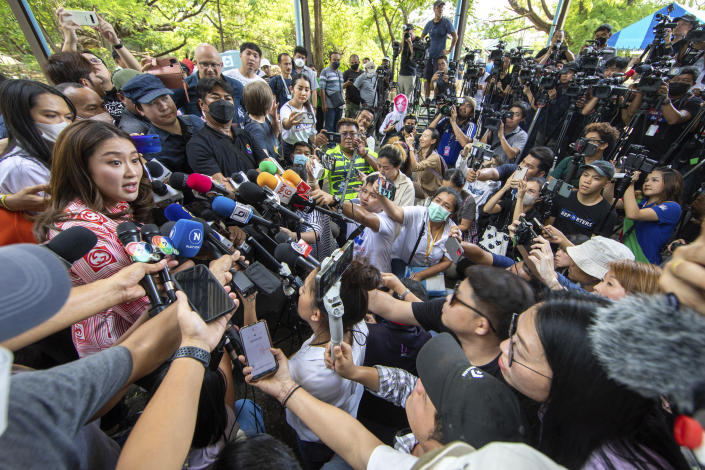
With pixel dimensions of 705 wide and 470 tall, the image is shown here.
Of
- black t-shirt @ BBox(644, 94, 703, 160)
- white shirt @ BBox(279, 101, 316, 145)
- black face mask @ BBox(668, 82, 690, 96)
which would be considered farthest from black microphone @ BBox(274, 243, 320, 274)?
black face mask @ BBox(668, 82, 690, 96)

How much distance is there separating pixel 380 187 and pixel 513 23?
2125cm

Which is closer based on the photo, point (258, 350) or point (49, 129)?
point (258, 350)

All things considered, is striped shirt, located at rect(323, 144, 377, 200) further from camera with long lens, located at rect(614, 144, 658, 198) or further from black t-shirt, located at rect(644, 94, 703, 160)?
black t-shirt, located at rect(644, 94, 703, 160)

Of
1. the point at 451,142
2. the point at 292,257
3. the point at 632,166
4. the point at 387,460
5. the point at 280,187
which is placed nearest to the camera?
the point at 387,460

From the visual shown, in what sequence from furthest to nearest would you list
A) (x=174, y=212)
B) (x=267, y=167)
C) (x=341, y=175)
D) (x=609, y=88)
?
(x=609, y=88) → (x=341, y=175) → (x=267, y=167) → (x=174, y=212)

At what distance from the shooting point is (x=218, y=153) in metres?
2.86

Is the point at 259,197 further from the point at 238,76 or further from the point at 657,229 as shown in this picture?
the point at 238,76

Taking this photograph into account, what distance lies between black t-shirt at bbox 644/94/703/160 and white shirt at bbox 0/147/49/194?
6937 millimetres

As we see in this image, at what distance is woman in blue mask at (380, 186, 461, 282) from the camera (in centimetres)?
299

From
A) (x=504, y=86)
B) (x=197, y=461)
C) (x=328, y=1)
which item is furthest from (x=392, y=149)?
(x=328, y=1)

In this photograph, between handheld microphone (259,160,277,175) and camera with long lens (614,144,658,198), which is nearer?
handheld microphone (259,160,277,175)

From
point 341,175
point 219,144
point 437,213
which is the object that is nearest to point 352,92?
point 341,175

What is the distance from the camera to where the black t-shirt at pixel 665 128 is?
4250 mm

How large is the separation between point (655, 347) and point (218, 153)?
123 inches
